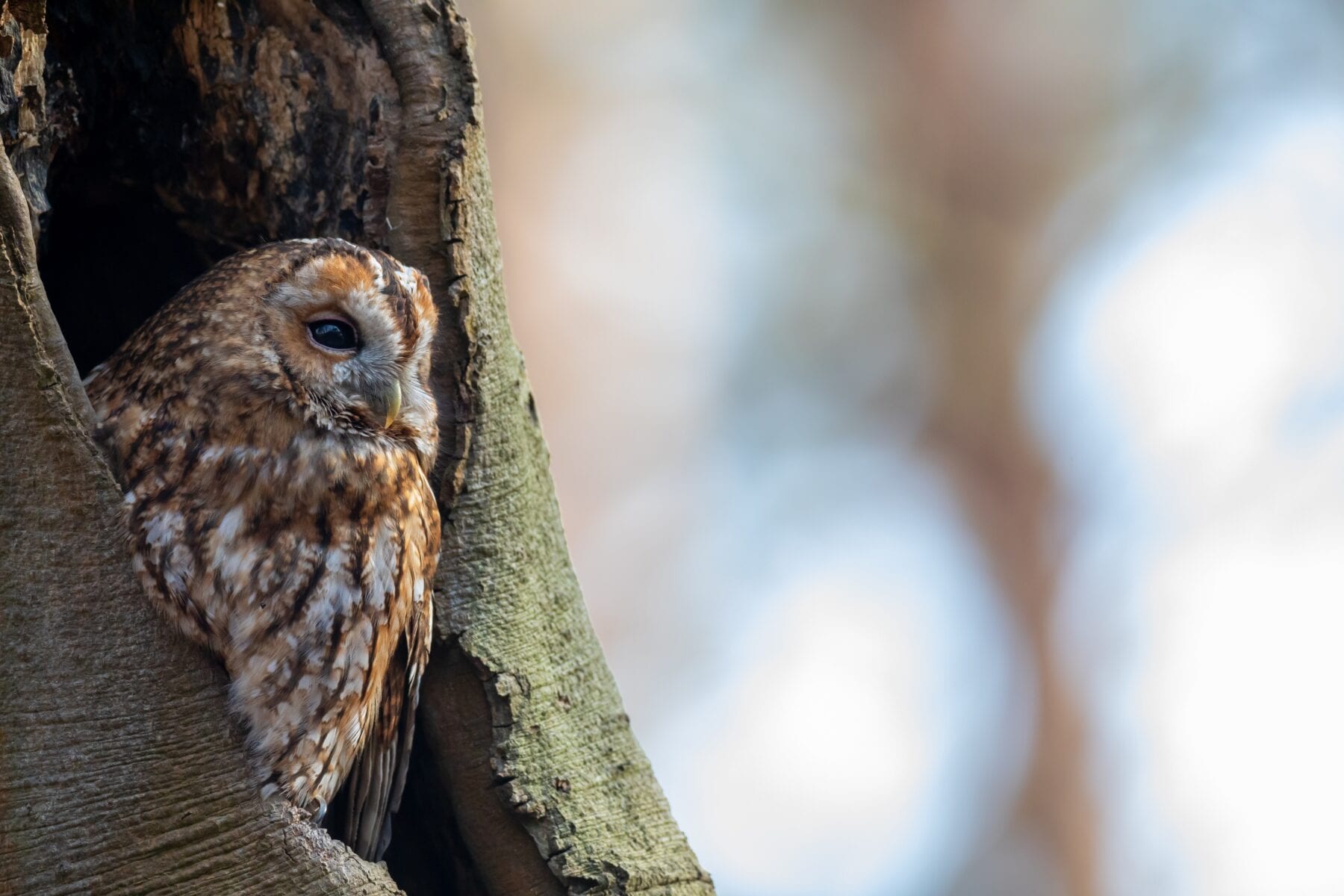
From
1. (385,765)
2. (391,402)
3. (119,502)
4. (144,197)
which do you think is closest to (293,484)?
(391,402)

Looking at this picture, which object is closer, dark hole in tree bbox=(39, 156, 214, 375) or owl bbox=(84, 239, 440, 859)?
owl bbox=(84, 239, 440, 859)

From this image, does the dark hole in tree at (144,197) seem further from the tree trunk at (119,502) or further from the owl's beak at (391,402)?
the owl's beak at (391,402)

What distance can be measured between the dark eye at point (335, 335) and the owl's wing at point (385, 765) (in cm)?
54

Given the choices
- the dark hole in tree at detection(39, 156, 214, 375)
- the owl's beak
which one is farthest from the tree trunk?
the owl's beak

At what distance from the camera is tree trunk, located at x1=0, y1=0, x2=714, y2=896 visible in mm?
1475

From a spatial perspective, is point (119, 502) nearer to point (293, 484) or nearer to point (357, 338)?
point (293, 484)

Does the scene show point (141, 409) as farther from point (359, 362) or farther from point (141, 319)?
point (141, 319)

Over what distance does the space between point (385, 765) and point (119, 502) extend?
0.84m

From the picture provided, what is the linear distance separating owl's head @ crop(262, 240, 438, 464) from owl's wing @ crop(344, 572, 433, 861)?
0.41 m

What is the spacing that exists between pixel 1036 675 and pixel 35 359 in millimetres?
5974

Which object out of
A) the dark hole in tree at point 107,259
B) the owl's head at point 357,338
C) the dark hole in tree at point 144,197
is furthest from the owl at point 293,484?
the dark hole in tree at point 107,259

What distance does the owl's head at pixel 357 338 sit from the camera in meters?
1.96

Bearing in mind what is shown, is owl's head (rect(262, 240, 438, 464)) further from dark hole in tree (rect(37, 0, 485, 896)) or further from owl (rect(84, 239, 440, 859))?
dark hole in tree (rect(37, 0, 485, 896))

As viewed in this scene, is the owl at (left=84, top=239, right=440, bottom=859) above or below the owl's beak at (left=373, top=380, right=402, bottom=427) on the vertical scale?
below
